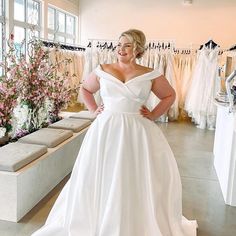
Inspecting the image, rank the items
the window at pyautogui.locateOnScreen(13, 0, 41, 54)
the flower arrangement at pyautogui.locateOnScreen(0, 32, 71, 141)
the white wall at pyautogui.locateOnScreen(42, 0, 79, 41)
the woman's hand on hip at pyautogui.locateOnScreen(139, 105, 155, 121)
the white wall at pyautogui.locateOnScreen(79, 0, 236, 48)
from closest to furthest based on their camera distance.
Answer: the woman's hand on hip at pyautogui.locateOnScreen(139, 105, 155, 121) < the flower arrangement at pyautogui.locateOnScreen(0, 32, 71, 141) < the window at pyautogui.locateOnScreen(13, 0, 41, 54) < the white wall at pyautogui.locateOnScreen(42, 0, 79, 41) < the white wall at pyautogui.locateOnScreen(79, 0, 236, 48)

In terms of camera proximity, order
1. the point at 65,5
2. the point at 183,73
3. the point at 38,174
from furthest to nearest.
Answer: the point at 65,5, the point at 183,73, the point at 38,174

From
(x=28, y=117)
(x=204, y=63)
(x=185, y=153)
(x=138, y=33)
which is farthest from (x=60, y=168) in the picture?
(x=204, y=63)

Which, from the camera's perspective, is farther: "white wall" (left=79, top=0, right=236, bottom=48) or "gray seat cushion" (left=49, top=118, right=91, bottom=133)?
"white wall" (left=79, top=0, right=236, bottom=48)

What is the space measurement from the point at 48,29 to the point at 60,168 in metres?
4.94

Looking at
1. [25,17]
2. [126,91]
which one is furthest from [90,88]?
[25,17]

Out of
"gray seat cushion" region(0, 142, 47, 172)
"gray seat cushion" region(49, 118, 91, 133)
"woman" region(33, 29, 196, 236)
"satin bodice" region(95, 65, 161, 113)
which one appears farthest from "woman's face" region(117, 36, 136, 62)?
"gray seat cushion" region(49, 118, 91, 133)

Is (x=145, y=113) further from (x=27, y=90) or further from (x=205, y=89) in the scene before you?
(x=205, y=89)

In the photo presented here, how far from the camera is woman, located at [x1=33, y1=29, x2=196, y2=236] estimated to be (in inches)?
80.4

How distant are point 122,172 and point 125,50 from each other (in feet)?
2.54

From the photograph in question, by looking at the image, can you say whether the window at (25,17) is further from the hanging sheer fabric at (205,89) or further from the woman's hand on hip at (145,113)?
the woman's hand on hip at (145,113)

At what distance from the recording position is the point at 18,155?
2.70 metres

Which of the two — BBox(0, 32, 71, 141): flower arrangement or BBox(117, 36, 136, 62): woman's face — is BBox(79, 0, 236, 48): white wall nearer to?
BBox(0, 32, 71, 141): flower arrangement

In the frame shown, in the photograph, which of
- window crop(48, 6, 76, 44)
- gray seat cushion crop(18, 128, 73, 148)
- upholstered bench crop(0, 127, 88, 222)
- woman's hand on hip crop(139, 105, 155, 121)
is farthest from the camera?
window crop(48, 6, 76, 44)

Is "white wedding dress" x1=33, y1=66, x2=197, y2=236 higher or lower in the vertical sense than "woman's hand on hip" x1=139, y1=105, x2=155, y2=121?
lower
